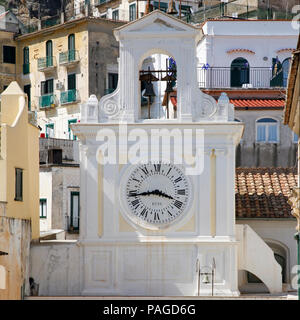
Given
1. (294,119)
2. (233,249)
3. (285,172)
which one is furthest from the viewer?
(285,172)

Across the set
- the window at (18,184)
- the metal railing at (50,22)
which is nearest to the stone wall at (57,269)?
the window at (18,184)

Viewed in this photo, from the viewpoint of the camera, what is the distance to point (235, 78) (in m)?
70.2

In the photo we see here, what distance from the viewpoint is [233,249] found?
46219mm

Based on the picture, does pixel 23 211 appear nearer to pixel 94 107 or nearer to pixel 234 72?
pixel 94 107

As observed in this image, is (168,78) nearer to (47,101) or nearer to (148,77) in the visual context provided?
(148,77)

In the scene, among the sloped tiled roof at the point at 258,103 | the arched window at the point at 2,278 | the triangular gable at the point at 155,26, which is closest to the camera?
the arched window at the point at 2,278

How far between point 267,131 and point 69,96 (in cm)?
2122

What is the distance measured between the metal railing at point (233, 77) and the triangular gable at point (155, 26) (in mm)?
21827

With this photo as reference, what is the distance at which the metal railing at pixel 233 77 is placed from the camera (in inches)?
2721

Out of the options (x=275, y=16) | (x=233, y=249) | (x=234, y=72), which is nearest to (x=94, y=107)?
(x=233, y=249)

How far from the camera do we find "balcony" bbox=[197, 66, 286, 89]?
69000 millimetres

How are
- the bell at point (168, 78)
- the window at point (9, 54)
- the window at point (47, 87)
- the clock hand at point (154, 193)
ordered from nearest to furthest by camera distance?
1. the clock hand at point (154, 193)
2. the bell at point (168, 78)
3. the window at point (47, 87)
4. the window at point (9, 54)

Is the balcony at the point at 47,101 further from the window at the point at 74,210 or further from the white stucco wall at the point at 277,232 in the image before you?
the white stucco wall at the point at 277,232

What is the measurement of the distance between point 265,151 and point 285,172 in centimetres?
1147
